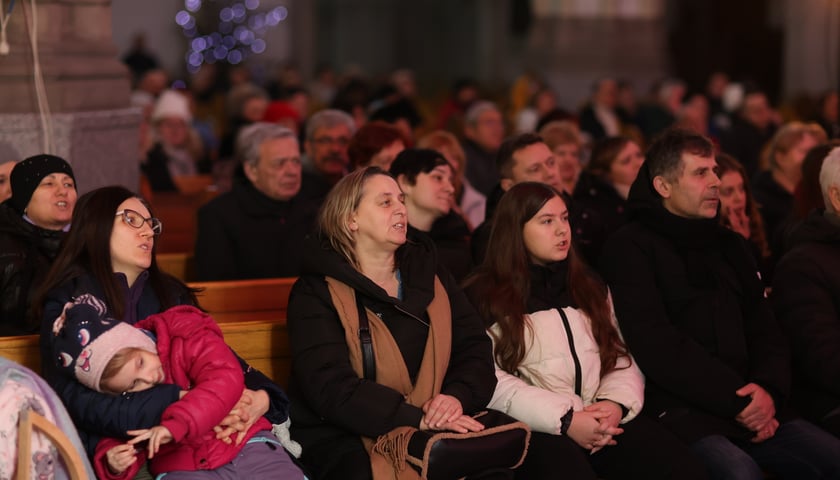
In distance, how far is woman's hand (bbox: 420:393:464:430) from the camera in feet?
15.8

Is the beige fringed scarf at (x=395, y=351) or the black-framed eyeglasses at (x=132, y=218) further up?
Result: the black-framed eyeglasses at (x=132, y=218)

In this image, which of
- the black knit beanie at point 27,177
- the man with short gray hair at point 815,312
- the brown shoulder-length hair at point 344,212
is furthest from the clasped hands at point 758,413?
the black knit beanie at point 27,177

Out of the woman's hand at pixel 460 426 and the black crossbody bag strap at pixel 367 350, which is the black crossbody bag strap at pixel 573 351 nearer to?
the woman's hand at pixel 460 426

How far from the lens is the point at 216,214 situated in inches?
281

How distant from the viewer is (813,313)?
5.61 m

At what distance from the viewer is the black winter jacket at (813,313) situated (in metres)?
5.54

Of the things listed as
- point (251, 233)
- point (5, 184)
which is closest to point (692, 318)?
point (251, 233)

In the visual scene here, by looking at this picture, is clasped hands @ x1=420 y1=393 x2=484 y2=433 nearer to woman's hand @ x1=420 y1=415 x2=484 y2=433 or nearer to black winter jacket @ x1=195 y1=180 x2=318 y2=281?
woman's hand @ x1=420 y1=415 x2=484 y2=433

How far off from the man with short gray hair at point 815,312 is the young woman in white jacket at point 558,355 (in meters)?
0.77

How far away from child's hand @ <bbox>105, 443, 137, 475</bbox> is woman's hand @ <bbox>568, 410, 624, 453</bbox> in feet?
5.97

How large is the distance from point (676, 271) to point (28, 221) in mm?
2837

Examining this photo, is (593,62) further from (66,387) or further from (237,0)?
(66,387)

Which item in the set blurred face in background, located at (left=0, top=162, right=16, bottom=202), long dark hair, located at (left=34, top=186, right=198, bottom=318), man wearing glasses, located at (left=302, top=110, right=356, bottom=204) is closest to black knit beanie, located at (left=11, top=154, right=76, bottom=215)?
blurred face in background, located at (left=0, top=162, right=16, bottom=202)

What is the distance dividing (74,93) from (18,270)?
1929mm
